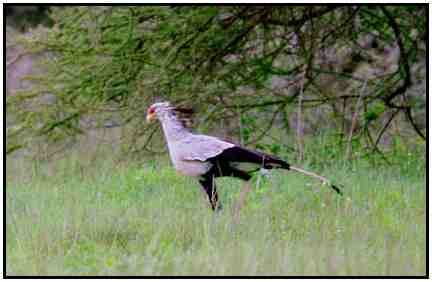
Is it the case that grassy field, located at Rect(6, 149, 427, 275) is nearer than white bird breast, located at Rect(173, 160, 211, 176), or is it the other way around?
grassy field, located at Rect(6, 149, 427, 275)

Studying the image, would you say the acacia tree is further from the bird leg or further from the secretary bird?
the secretary bird

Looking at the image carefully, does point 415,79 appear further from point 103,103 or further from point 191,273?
point 191,273

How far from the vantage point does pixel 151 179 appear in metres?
7.30

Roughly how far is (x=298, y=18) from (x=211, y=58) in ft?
3.17

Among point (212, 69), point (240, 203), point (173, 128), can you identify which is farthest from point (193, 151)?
point (212, 69)

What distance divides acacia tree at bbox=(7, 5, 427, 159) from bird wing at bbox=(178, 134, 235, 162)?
125 inches

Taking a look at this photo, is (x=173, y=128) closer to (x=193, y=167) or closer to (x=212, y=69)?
(x=193, y=167)

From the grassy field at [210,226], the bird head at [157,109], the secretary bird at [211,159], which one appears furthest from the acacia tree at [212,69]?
the secretary bird at [211,159]

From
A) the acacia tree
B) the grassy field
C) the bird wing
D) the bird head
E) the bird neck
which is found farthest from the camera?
the acacia tree

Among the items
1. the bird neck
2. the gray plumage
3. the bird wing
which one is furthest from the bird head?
the bird wing

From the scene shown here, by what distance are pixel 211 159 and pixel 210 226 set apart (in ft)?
1.46

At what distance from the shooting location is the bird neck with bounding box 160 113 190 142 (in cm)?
585

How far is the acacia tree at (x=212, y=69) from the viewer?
892 cm

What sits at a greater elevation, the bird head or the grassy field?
the bird head
